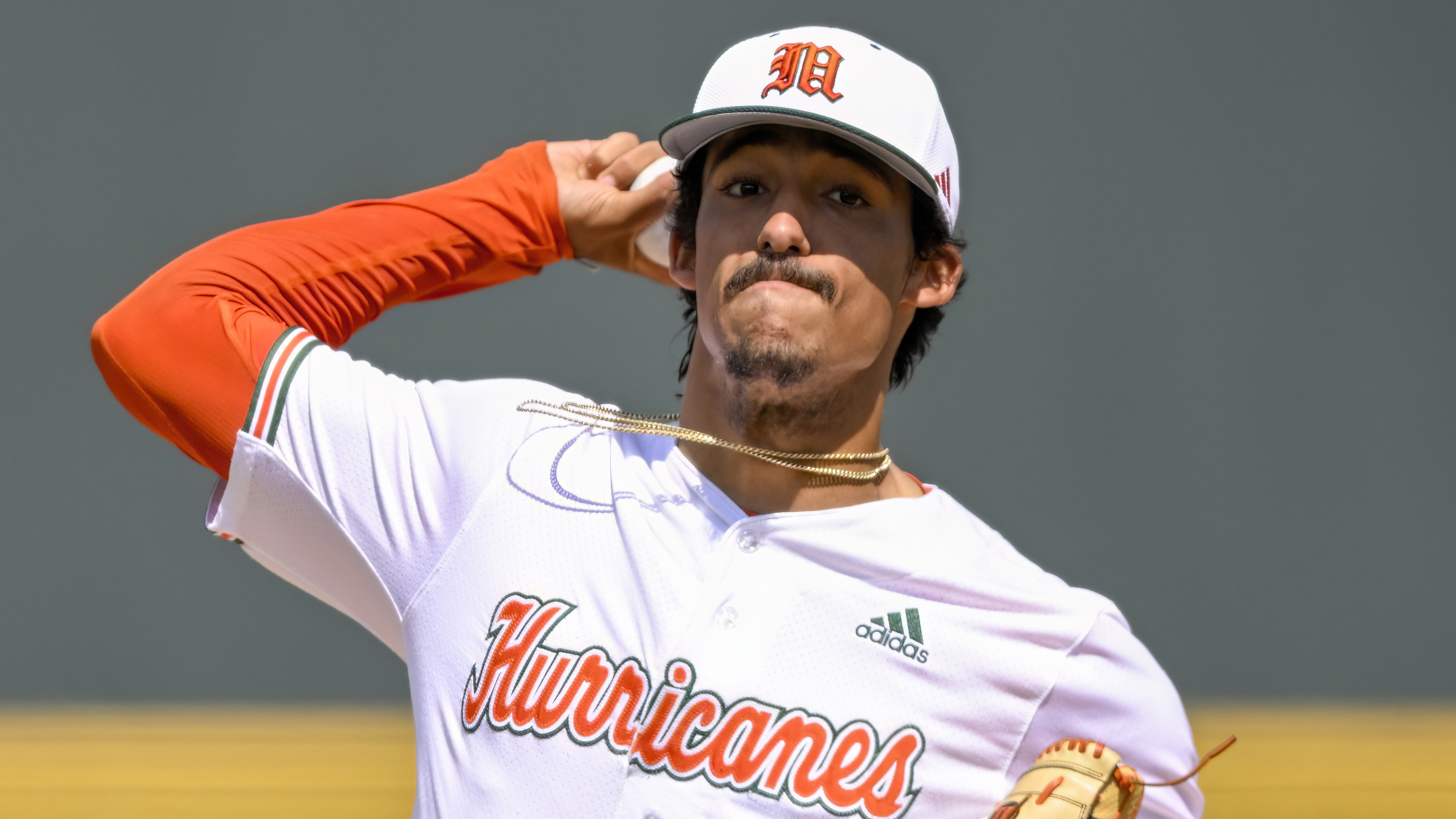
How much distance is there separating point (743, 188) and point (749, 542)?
1.36 ft

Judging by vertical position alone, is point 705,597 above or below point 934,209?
below

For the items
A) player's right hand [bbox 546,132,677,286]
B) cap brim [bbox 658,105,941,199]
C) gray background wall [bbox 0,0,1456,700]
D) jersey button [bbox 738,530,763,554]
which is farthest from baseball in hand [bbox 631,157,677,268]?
gray background wall [bbox 0,0,1456,700]

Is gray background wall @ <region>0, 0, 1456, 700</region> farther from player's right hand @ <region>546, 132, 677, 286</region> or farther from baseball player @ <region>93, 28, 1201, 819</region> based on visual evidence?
baseball player @ <region>93, 28, 1201, 819</region>

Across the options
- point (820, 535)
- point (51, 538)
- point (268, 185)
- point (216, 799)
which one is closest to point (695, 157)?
point (820, 535)

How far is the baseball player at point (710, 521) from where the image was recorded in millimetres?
1467

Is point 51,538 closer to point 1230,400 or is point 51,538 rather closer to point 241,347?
point 241,347

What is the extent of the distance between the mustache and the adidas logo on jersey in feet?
1.17

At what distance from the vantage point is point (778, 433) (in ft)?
5.46

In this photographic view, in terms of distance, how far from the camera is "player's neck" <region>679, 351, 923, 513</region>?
164cm

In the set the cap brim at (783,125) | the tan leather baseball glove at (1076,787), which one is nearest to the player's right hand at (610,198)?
the cap brim at (783,125)

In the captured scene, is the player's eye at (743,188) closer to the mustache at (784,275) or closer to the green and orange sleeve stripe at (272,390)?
the mustache at (784,275)

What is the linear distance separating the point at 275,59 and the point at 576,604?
146 inches

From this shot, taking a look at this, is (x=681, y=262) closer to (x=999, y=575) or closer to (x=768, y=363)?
(x=768, y=363)

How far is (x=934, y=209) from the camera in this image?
5.62 feet
